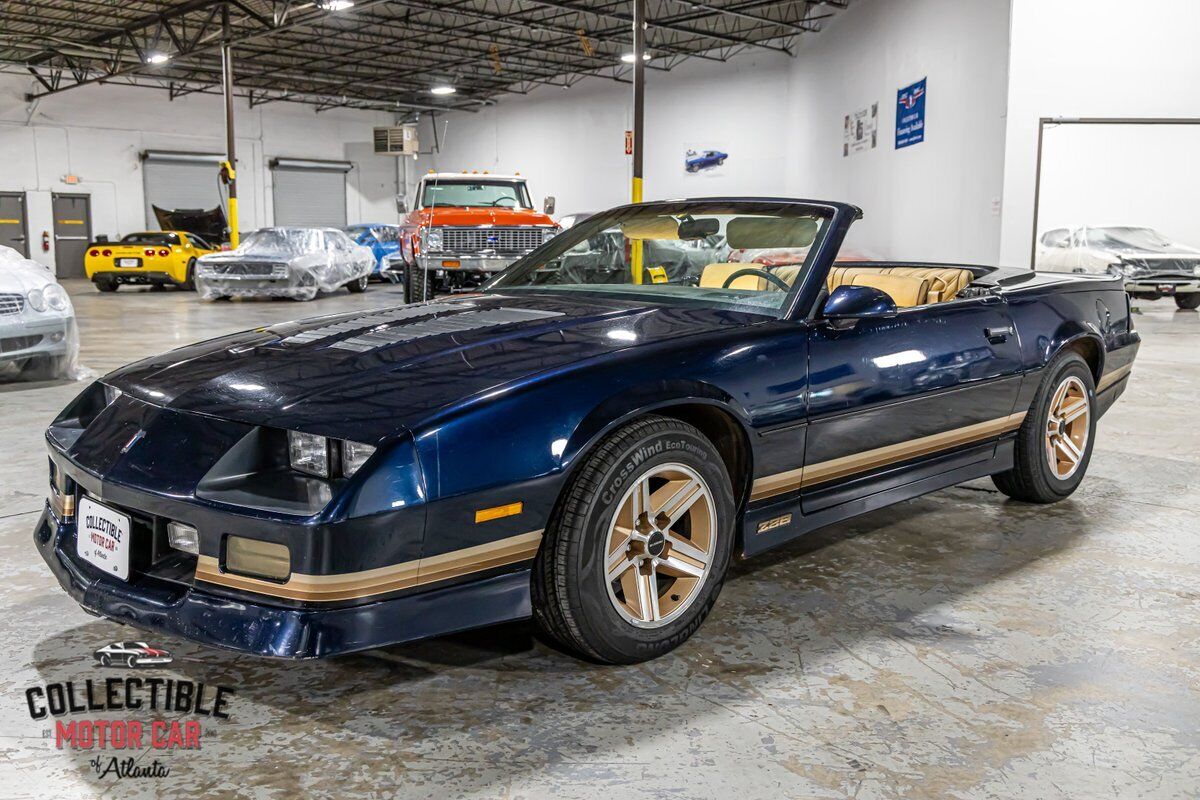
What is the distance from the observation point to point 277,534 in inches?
73.4

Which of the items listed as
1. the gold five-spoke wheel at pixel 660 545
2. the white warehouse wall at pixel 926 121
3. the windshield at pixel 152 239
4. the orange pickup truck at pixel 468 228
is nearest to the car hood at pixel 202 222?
the windshield at pixel 152 239

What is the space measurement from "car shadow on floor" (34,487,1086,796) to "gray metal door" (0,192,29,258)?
25.6m

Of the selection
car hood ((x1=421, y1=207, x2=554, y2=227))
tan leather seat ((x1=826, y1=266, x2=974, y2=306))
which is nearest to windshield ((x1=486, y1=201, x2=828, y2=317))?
tan leather seat ((x1=826, y1=266, x2=974, y2=306))

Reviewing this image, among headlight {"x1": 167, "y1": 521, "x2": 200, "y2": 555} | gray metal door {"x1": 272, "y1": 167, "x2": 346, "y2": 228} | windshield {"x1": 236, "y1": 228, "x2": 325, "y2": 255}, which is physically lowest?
headlight {"x1": 167, "y1": 521, "x2": 200, "y2": 555}

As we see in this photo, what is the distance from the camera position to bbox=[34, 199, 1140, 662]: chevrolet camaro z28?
1.91 meters

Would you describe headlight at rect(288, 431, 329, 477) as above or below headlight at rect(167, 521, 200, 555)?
above

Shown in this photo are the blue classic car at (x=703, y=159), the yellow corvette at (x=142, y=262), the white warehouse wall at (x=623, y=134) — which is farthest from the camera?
the blue classic car at (x=703, y=159)

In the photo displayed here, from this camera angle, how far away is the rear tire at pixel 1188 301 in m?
13.4

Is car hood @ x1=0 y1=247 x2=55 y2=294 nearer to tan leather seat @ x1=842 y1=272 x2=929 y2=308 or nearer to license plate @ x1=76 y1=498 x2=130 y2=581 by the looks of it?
license plate @ x1=76 y1=498 x2=130 y2=581

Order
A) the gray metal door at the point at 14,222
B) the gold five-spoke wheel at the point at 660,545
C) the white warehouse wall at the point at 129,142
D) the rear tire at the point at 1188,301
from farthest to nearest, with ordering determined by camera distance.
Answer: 1. the white warehouse wall at the point at 129,142
2. the gray metal door at the point at 14,222
3. the rear tire at the point at 1188,301
4. the gold five-spoke wheel at the point at 660,545

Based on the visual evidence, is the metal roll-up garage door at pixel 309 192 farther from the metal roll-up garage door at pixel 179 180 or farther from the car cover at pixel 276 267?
the car cover at pixel 276 267

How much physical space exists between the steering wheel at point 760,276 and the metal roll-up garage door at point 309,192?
2798cm

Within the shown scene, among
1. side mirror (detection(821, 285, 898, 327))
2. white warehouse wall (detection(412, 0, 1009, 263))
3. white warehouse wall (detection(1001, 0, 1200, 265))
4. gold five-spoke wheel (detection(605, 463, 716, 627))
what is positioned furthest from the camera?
white warehouse wall (detection(412, 0, 1009, 263))

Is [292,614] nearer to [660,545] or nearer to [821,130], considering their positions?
[660,545]
